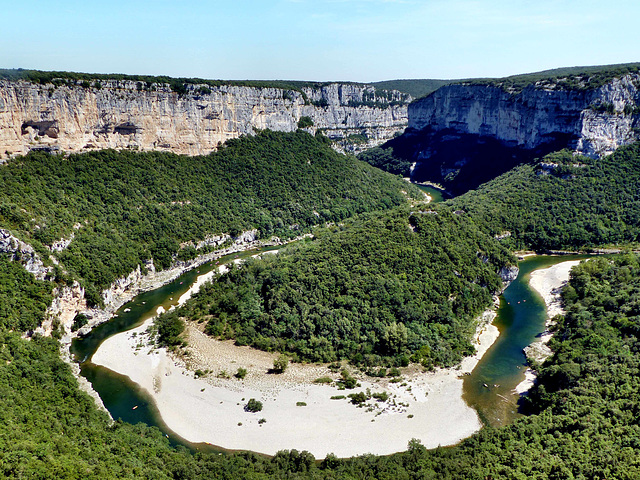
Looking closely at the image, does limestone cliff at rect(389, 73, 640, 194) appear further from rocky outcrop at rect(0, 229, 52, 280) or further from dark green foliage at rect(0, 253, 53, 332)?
dark green foliage at rect(0, 253, 53, 332)

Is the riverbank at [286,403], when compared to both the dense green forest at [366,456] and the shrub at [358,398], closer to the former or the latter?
the shrub at [358,398]

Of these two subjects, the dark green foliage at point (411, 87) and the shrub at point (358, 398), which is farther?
the dark green foliage at point (411, 87)

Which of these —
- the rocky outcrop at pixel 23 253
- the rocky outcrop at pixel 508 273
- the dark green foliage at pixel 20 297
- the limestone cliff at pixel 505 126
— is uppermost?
the limestone cliff at pixel 505 126

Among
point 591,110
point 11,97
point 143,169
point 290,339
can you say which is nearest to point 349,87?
point 591,110

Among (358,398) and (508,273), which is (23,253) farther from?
(508,273)

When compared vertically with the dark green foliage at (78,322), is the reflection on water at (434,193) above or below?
above

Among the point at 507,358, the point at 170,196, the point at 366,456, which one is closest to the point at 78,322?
the point at 170,196

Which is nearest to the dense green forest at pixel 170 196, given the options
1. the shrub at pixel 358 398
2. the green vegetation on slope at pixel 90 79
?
the green vegetation on slope at pixel 90 79
